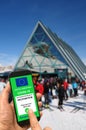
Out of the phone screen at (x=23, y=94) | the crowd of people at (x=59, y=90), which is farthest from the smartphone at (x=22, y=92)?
the crowd of people at (x=59, y=90)

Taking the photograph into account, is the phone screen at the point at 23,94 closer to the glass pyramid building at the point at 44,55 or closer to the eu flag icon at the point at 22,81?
the eu flag icon at the point at 22,81

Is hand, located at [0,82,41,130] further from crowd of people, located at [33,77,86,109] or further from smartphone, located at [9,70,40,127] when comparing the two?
crowd of people, located at [33,77,86,109]

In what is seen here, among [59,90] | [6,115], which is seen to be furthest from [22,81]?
[59,90]

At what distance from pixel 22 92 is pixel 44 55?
41.2 meters

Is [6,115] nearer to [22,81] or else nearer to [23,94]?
[23,94]

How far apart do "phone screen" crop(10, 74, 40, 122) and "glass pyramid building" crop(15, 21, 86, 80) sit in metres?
39.2

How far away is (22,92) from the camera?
2465 mm

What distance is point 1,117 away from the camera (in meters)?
2.35

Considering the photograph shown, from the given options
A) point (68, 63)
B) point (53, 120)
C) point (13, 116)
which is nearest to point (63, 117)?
point (53, 120)

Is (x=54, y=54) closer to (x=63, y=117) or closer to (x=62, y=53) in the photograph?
(x=62, y=53)

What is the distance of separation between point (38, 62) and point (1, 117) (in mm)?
41351

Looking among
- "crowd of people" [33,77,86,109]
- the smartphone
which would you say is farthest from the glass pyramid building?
the smartphone

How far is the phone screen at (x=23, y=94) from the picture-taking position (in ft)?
7.91

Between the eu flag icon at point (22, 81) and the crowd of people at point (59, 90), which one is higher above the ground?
the crowd of people at point (59, 90)
